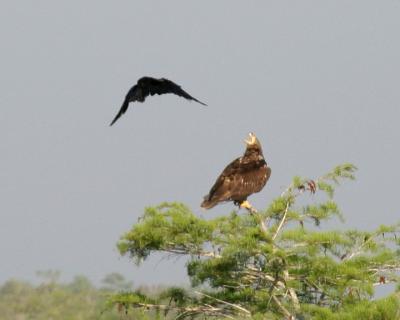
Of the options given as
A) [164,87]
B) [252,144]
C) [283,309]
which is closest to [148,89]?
[164,87]

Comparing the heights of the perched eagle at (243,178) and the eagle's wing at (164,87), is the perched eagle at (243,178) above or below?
below

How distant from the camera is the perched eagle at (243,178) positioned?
527 inches

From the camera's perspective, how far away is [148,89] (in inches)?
578

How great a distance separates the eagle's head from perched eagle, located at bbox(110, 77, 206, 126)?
1.07 metres

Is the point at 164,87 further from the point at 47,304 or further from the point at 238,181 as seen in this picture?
the point at 47,304

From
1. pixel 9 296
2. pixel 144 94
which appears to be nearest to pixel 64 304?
pixel 9 296

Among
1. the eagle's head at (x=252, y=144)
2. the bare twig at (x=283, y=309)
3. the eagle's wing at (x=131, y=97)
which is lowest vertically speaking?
the bare twig at (x=283, y=309)

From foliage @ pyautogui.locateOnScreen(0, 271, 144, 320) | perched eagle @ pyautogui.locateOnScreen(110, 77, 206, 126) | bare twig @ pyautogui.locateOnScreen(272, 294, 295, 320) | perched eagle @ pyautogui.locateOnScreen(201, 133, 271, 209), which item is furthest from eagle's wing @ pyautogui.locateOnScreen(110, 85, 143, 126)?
foliage @ pyautogui.locateOnScreen(0, 271, 144, 320)

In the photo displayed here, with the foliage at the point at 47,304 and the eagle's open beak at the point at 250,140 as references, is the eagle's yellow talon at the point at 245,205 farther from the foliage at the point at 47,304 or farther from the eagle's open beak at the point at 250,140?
the foliage at the point at 47,304

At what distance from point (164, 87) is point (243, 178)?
6.22 ft

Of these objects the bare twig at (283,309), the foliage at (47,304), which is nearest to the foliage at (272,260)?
the bare twig at (283,309)

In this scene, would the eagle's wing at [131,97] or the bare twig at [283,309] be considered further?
the eagle's wing at [131,97]

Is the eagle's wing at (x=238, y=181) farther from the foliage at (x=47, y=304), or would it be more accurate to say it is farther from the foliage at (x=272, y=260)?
the foliage at (x=47, y=304)

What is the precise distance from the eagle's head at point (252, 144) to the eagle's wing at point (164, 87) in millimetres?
1077
